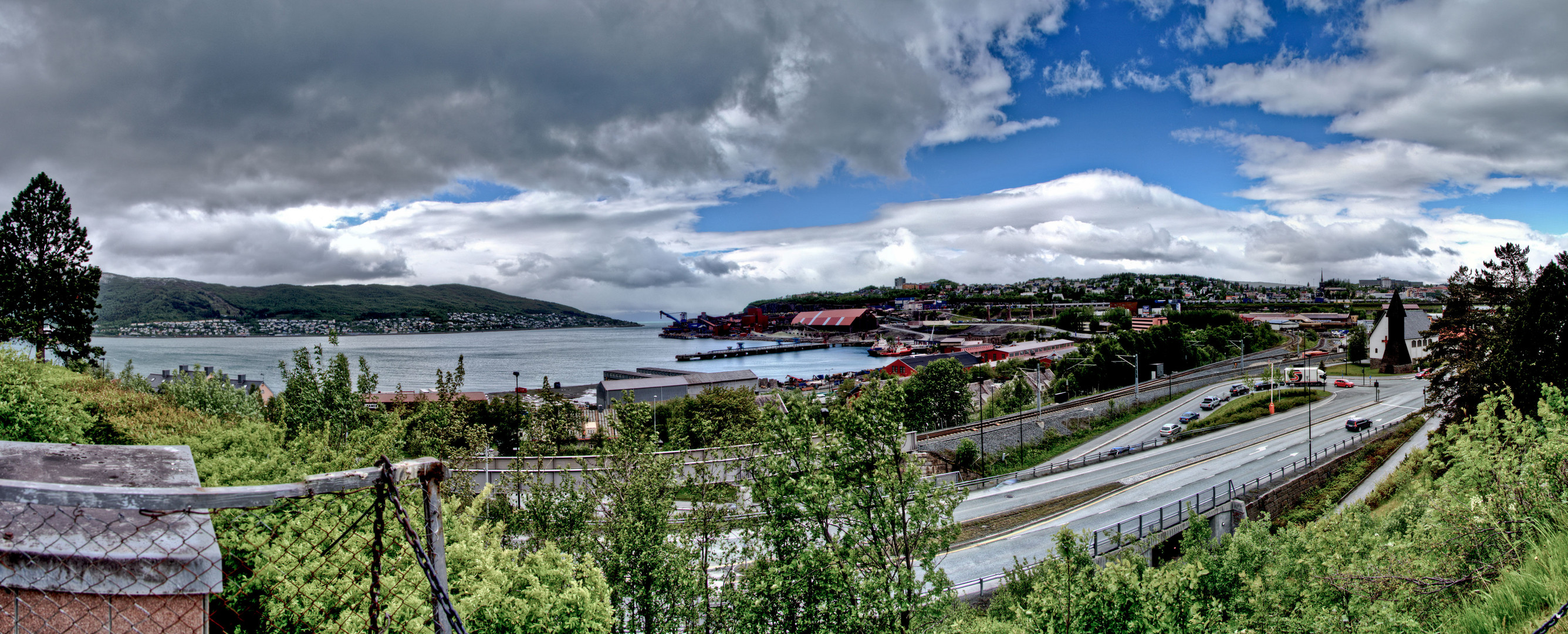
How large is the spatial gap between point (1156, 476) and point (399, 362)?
273 ft

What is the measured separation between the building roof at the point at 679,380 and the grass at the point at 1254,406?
2888 centimetres

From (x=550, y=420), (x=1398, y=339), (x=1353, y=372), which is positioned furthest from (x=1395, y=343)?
(x=550, y=420)

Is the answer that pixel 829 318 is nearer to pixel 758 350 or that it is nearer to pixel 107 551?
pixel 758 350

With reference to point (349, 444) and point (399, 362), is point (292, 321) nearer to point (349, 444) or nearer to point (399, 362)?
point (399, 362)

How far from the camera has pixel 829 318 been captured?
5694 inches

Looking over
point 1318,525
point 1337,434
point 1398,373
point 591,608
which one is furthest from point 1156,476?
point 1398,373

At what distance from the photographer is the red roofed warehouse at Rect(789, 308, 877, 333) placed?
137375 mm

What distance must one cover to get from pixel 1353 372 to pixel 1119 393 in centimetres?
1999

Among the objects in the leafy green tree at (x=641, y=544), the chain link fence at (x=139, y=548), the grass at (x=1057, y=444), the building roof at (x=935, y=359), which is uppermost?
the chain link fence at (x=139, y=548)

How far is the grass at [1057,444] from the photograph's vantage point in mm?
28422

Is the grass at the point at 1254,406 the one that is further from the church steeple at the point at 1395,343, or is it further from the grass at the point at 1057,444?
the church steeple at the point at 1395,343

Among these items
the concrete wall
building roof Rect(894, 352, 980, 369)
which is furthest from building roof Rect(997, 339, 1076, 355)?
the concrete wall

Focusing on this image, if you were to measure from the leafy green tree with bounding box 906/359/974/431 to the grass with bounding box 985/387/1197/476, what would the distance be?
4.54m

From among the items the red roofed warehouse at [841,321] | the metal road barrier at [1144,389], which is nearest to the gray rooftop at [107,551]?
the metal road barrier at [1144,389]
